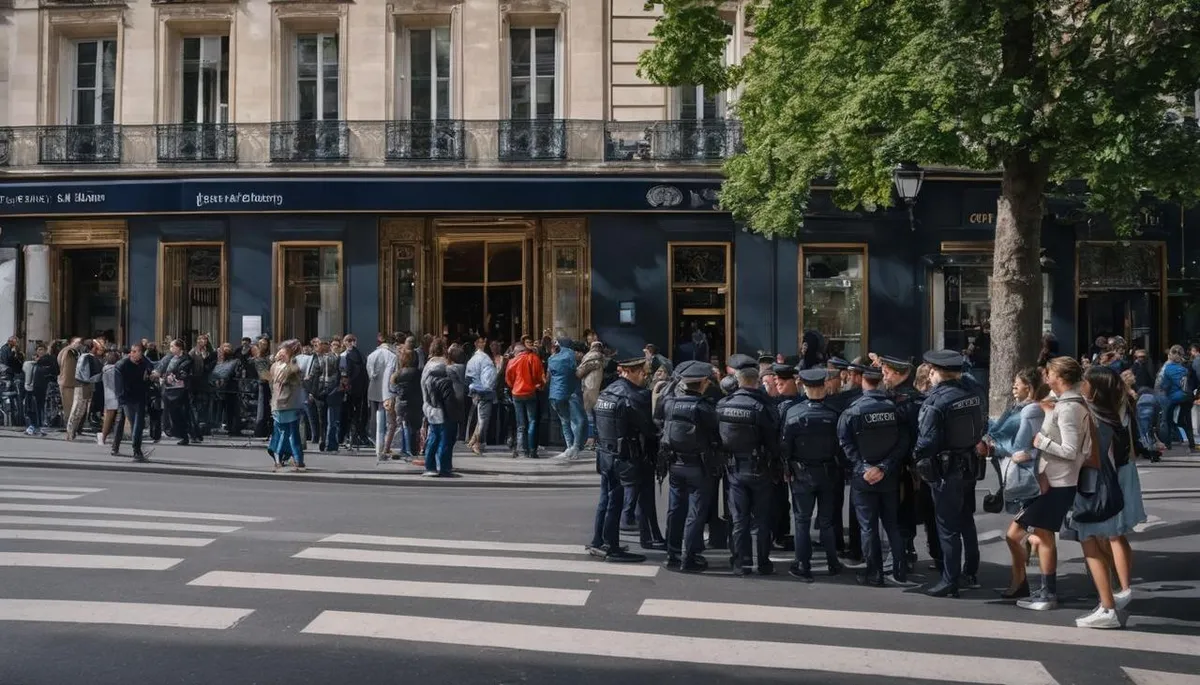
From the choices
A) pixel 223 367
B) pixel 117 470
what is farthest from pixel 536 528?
pixel 223 367

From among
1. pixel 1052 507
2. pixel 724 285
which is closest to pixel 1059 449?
pixel 1052 507

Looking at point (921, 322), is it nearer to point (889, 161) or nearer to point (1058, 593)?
point (889, 161)

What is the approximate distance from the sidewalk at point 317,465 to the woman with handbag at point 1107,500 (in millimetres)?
8379

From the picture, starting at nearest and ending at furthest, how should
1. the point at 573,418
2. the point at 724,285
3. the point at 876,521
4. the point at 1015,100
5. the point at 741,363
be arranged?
1. the point at 876,521
2. the point at 741,363
3. the point at 1015,100
4. the point at 573,418
5. the point at 724,285

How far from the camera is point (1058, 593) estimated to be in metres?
9.30

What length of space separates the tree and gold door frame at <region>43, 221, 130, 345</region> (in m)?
14.5

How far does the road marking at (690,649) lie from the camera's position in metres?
6.87

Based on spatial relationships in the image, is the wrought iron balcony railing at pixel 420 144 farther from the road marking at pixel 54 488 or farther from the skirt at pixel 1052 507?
the skirt at pixel 1052 507

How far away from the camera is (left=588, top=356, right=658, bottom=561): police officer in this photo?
10.1m

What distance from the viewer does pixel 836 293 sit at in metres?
23.7

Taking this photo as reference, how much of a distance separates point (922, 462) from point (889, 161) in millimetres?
6166

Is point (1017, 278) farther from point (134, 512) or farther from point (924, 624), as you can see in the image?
point (134, 512)

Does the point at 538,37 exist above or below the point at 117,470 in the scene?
above

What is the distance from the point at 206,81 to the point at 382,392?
967 centimetres
